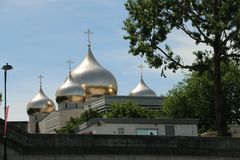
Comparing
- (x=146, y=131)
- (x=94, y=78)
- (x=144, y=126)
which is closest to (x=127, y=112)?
(x=144, y=126)

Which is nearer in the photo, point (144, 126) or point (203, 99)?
point (144, 126)

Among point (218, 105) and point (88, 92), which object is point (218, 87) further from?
point (88, 92)

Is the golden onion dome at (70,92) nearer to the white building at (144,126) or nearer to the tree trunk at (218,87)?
the white building at (144,126)

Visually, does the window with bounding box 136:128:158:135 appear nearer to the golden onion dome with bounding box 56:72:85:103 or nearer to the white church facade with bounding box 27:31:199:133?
the white church facade with bounding box 27:31:199:133

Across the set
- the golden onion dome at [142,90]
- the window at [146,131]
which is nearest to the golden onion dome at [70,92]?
the golden onion dome at [142,90]

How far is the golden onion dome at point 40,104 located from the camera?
14700cm

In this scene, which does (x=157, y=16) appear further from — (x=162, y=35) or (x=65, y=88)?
(x=65, y=88)

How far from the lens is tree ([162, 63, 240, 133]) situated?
89.5m

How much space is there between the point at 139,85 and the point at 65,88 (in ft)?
50.9

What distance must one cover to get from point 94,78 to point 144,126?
227 feet

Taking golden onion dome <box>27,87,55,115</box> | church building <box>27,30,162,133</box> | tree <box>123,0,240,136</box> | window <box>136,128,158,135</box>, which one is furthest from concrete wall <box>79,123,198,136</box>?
golden onion dome <box>27,87,55,115</box>

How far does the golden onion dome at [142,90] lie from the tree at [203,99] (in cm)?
3972

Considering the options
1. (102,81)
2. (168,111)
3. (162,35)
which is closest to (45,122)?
(102,81)

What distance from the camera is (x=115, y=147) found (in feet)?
120
